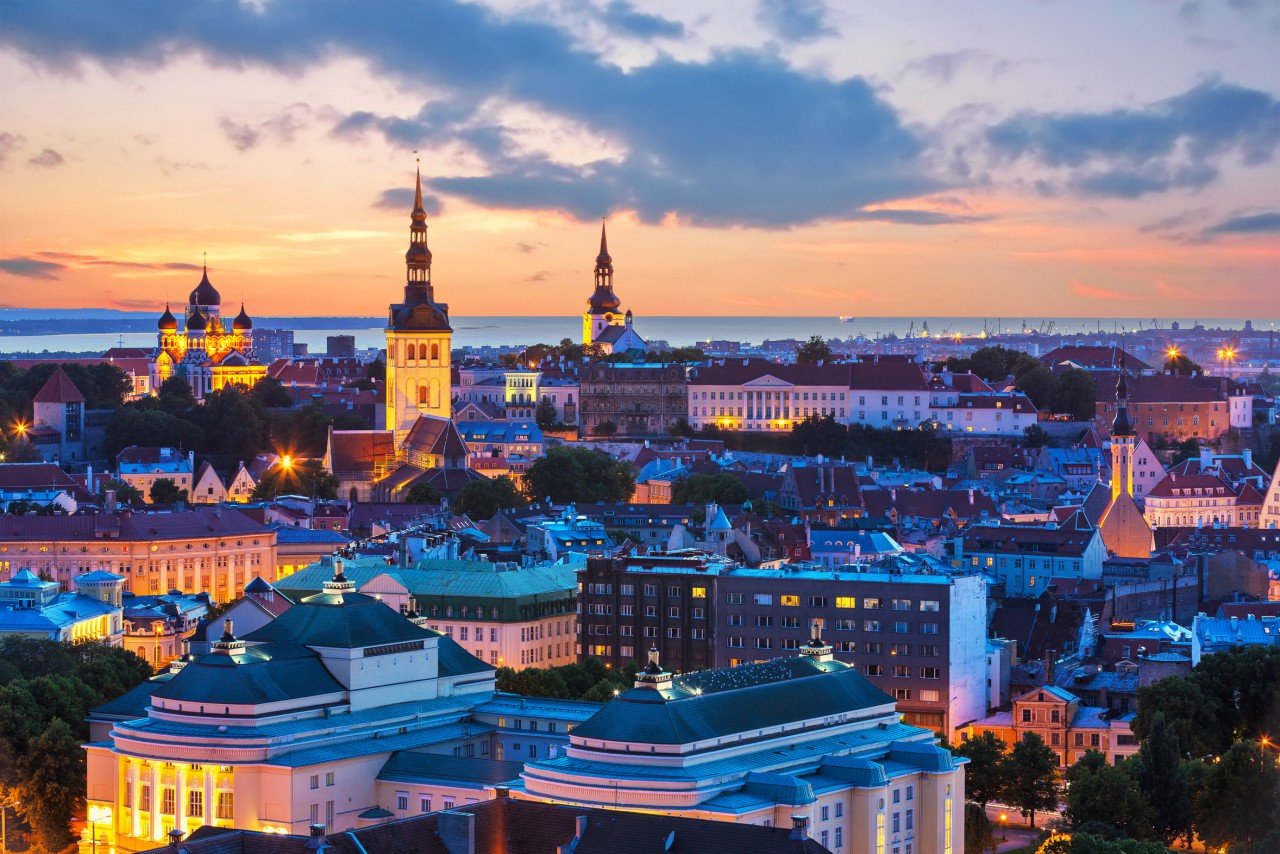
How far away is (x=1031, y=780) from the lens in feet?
183

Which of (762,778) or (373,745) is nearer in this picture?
(762,778)

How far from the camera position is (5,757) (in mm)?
52219

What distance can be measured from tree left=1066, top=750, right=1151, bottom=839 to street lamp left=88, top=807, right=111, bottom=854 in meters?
18.7

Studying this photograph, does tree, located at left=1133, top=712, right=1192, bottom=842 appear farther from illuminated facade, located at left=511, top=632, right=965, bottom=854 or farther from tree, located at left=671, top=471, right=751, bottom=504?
tree, located at left=671, top=471, right=751, bottom=504

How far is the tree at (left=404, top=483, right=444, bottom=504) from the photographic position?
109m

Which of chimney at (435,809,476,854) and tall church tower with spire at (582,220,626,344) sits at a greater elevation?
tall church tower with spire at (582,220,626,344)

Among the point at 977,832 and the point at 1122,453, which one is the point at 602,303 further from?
the point at 977,832

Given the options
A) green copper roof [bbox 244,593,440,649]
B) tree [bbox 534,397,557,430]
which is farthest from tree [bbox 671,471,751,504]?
green copper roof [bbox 244,593,440,649]

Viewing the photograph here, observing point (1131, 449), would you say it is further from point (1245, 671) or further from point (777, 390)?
point (1245, 671)

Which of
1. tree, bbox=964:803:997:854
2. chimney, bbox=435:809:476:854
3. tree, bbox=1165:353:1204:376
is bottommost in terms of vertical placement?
tree, bbox=964:803:997:854

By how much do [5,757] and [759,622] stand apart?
2159cm

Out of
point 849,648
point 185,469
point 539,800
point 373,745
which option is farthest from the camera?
point 185,469

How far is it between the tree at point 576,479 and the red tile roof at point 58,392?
1256 inches

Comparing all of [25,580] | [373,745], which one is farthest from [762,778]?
[25,580]
